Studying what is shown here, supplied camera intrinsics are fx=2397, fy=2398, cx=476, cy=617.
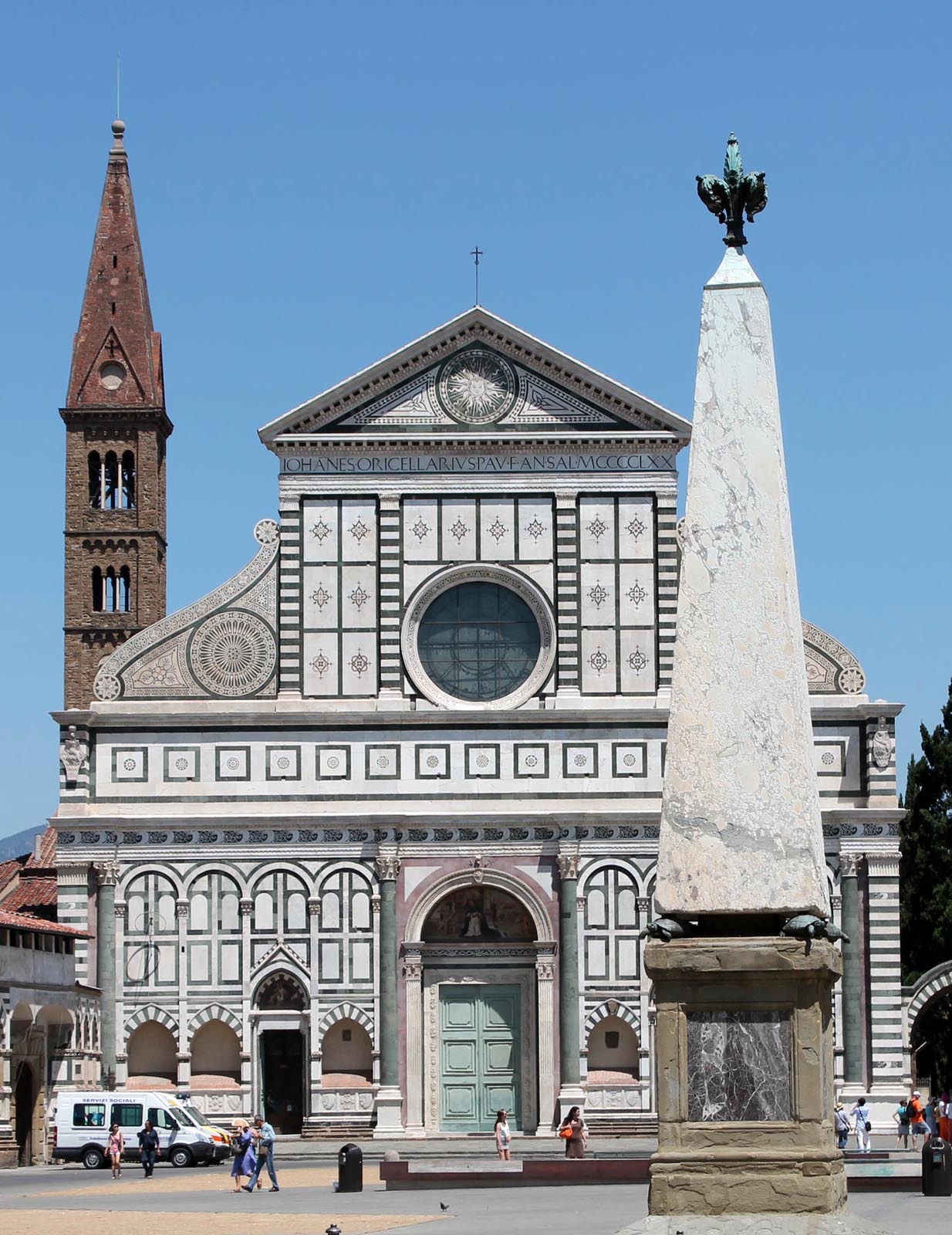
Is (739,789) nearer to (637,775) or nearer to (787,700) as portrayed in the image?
(787,700)

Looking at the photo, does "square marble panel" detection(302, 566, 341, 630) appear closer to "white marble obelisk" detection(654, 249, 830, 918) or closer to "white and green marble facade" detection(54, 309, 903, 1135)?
"white and green marble facade" detection(54, 309, 903, 1135)

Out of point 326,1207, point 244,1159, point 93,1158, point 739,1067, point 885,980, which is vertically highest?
point 739,1067

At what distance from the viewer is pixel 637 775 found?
39.4 meters

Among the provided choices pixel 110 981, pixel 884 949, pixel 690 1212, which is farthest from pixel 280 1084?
pixel 690 1212

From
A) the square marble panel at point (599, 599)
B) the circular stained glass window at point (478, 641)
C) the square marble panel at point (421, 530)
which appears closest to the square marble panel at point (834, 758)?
the square marble panel at point (599, 599)

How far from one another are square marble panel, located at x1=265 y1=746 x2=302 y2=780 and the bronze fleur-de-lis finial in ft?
81.4

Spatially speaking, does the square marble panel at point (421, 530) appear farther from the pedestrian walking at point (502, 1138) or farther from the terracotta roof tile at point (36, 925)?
the pedestrian walking at point (502, 1138)

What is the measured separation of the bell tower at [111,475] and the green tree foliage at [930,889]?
17612 millimetres

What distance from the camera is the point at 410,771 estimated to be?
130 ft

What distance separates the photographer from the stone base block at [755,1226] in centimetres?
1386

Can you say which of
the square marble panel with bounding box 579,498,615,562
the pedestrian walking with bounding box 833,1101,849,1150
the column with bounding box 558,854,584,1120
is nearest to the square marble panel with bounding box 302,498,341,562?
the square marble panel with bounding box 579,498,615,562

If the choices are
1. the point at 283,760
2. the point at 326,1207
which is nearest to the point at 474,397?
the point at 283,760

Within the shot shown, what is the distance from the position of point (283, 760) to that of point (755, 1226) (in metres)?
26.1

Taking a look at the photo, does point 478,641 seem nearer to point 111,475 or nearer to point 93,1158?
point 93,1158
